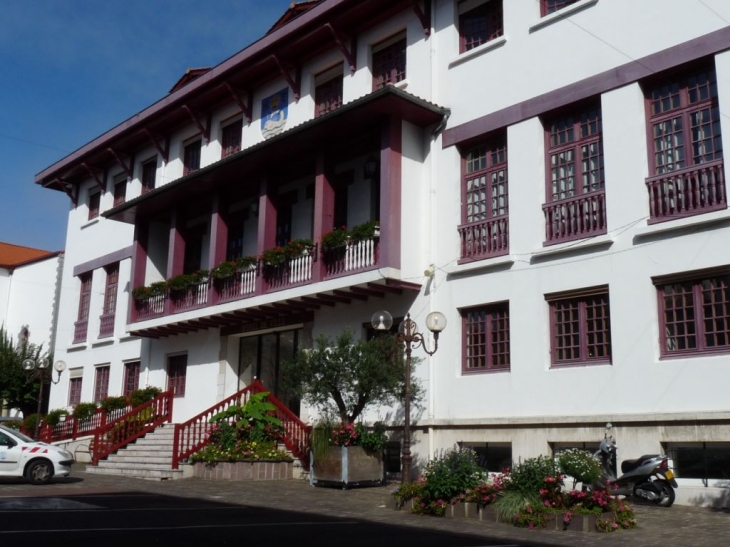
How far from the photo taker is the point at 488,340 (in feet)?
55.6

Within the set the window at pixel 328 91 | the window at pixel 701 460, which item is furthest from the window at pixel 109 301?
the window at pixel 701 460

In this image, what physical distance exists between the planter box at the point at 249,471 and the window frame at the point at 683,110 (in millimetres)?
9974

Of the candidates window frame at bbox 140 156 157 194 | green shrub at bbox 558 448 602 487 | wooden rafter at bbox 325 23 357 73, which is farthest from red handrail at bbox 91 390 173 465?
green shrub at bbox 558 448 602 487

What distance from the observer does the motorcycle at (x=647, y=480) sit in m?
13.1

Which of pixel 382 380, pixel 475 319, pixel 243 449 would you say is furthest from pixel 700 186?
pixel 243 449

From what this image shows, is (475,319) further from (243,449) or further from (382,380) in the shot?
(243,449)

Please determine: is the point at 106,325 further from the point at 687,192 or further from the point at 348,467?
the point at 687,192

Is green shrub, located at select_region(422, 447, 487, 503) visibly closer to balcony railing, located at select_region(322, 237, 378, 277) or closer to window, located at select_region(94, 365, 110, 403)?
balcony railing, located at select_region(322, 237, 378, 277)

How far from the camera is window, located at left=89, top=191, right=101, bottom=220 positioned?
31286 millimetres

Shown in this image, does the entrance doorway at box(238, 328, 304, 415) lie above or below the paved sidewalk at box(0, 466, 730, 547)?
above

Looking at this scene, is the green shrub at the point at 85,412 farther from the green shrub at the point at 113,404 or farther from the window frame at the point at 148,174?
the window frame at the point at 148,174

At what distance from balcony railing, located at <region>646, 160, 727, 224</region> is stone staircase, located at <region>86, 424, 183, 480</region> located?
11.9 metres

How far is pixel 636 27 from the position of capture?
15.2 m

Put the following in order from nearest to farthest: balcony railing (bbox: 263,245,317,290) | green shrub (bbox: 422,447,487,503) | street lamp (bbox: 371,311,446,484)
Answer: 1. green shrub (bbox: 422,447,487,503)
2. street lamp (bbox: 371,311,446,484)
3. balcony railing (bbox: 263,245,317,290)
